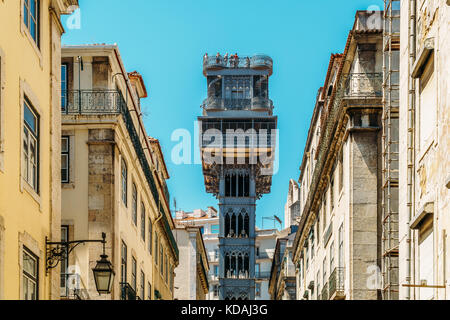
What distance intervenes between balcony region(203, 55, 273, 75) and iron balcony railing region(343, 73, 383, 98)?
9681 centimetres

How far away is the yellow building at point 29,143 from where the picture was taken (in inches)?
583

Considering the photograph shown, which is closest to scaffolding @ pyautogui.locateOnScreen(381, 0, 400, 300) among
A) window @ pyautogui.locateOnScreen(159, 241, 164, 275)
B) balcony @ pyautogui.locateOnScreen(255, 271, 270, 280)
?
window @ pyautogui.locateOnScreen(159, 241, 164, 275)

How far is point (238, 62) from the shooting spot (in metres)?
128

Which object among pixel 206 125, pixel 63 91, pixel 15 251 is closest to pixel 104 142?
pixel 63 91

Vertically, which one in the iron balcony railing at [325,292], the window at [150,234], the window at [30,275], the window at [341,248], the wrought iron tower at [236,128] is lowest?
the window at [30,275]

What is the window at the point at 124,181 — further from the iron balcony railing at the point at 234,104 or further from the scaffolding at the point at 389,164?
the iron balcony railing at the point at 234,104

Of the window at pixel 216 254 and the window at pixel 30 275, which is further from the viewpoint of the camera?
the window at pixel 216 254

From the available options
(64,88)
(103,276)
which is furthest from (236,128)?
(103,276)

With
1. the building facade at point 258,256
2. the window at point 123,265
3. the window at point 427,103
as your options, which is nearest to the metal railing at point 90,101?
the window at point 123,265

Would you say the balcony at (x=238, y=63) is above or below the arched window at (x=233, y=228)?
above

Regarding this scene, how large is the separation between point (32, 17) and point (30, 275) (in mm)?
4433

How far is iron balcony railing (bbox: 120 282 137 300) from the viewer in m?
28.1

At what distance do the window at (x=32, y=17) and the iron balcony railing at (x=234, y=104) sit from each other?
109636 millimetres

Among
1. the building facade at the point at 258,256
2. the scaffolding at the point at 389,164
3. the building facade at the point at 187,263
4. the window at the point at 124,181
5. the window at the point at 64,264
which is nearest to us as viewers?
the scaffolding at the point at 389,164
